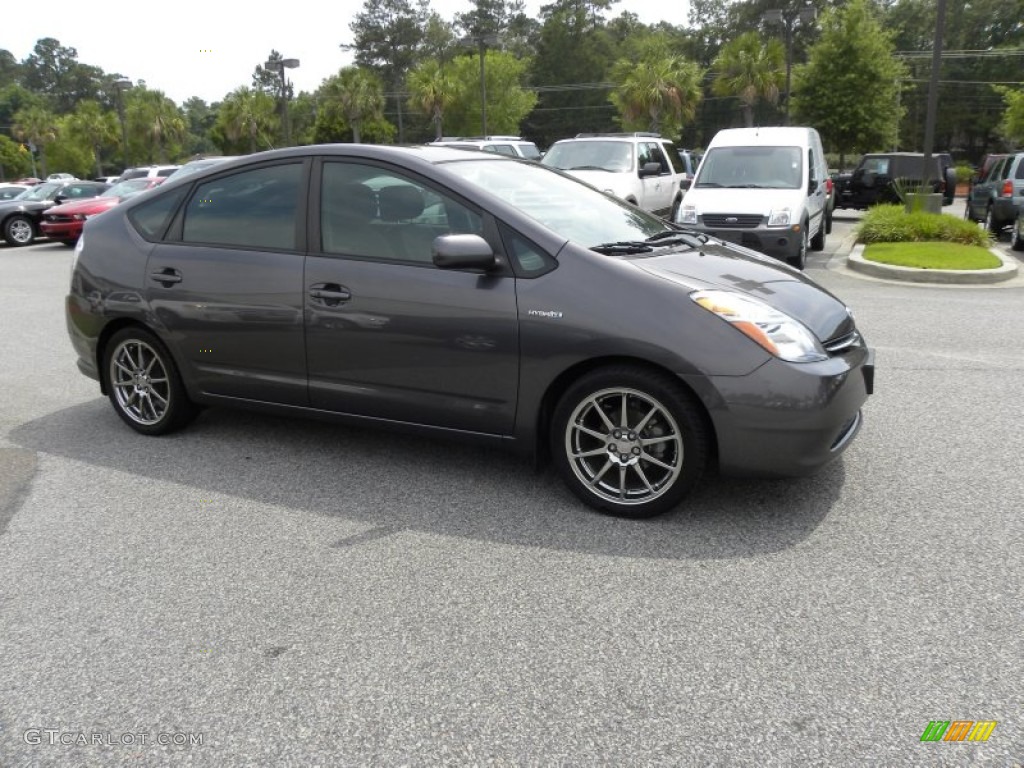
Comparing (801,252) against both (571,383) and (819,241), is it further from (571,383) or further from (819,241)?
(571,383)

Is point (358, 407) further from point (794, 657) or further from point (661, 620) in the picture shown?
point (794, 657)

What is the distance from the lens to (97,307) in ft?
17.6

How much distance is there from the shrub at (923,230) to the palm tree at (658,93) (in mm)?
34331

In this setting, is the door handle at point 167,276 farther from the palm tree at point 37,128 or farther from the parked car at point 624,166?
the palm tree at point 37,128

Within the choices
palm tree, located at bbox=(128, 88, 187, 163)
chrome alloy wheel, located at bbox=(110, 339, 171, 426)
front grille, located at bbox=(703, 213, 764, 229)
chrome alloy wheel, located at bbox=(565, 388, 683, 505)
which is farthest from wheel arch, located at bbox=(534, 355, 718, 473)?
palm tree, located at bbox=(128, 88, 187, 163)

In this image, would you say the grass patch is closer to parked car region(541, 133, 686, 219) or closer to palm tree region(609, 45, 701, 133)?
parked car region(541, 133, 686, 219)

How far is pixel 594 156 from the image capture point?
49.8ft

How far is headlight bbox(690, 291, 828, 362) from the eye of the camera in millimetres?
3797

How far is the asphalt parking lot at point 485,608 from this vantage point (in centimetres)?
259

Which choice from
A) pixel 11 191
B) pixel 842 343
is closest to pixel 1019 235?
pixel 842 343

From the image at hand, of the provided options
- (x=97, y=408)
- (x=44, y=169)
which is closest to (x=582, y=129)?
(x=44, y=169)

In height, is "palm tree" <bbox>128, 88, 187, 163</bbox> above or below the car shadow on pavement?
above

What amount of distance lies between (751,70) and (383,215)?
144 ft

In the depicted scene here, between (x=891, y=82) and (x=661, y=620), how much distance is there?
1432 inches
